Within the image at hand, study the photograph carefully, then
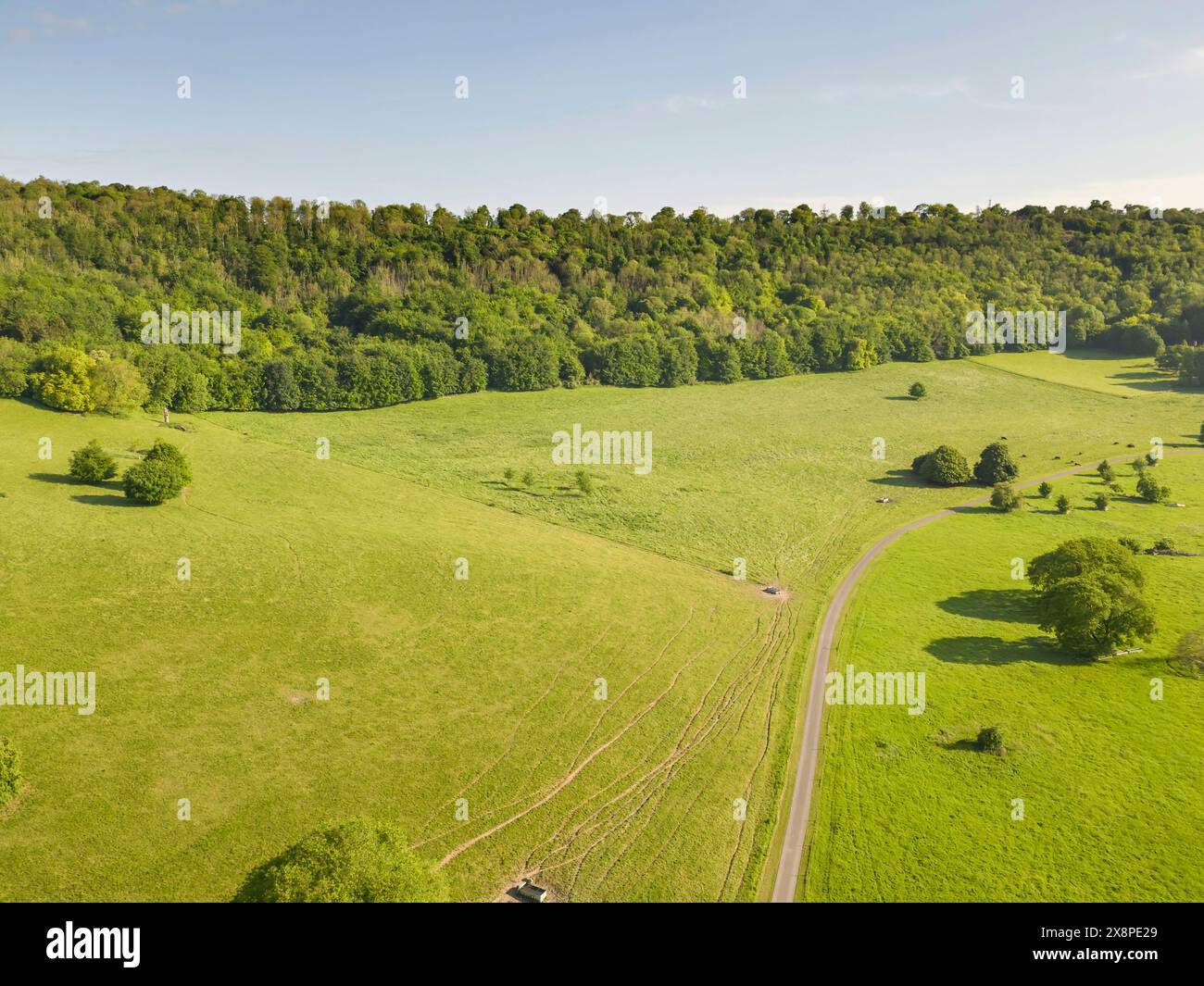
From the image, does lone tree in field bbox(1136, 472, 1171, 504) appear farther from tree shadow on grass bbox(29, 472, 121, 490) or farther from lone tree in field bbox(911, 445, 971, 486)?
tree shadow on grass bbox(29, 472, 121, 490)

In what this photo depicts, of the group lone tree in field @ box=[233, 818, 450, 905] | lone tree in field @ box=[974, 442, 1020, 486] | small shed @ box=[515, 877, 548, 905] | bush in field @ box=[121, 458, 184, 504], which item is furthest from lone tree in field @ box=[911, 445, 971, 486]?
bush in field @ box=[121, 458, 184, 504]

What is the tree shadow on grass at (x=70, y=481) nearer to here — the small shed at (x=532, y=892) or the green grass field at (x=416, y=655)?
the green grass field at (x=416, y=655)

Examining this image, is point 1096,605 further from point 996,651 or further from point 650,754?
point 650,754

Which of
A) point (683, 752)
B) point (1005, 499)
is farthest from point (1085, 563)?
point (683, 752)

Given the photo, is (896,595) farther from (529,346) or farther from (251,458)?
(529,346)

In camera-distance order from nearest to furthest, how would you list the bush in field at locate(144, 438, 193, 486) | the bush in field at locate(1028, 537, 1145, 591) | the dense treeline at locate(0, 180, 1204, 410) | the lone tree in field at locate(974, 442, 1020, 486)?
the bush in field at locate(1028, 537, 1145, 591) < the bush in field at locate(144, 438, 193, 486) < the lone tree in field at locate(974, 442, 1020, 486) < the dense treeline at locate(0, 180, 1204, 410)

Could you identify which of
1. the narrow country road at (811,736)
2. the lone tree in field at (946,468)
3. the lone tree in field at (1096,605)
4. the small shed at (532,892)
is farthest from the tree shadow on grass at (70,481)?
the lone tree in field at (946,468)

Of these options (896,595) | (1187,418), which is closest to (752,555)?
(896,595)
